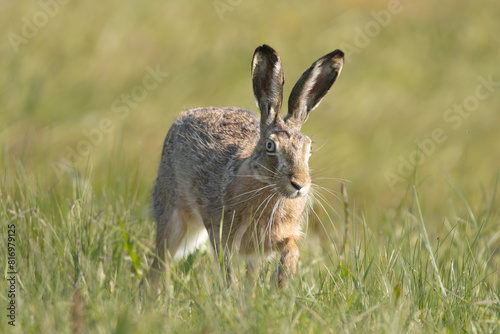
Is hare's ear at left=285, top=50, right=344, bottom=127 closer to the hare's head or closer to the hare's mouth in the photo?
the hare's head

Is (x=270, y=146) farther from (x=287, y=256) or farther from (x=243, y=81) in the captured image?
(x=243, y=81)

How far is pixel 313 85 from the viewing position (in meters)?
5.05

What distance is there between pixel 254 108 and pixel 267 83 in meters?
4.47

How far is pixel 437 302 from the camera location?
396cm

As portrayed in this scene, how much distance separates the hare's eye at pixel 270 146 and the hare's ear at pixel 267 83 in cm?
26

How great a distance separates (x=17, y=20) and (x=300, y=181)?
637 centimetres

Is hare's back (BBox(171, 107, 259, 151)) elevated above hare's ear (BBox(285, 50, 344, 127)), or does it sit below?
below

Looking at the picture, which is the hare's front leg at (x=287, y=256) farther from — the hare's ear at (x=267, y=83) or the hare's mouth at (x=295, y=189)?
the hare's ear at (x=267, y=83)

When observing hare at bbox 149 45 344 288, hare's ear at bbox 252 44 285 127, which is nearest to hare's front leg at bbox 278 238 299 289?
hare at bbox 149 45 344 288

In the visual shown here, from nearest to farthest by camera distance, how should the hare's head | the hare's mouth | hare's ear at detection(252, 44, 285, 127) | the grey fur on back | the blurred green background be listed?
the hare's mouth, the hare's head, hare's ear at detection(252, 44, 285, 127), the grey fur on back, the blurred green background

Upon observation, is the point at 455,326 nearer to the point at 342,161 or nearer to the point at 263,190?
the point at 263,190

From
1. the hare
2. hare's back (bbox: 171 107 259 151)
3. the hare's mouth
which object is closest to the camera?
the hare's mouth

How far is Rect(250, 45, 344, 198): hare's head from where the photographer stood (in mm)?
4629

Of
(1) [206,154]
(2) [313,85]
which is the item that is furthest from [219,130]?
(2) [313,85]
